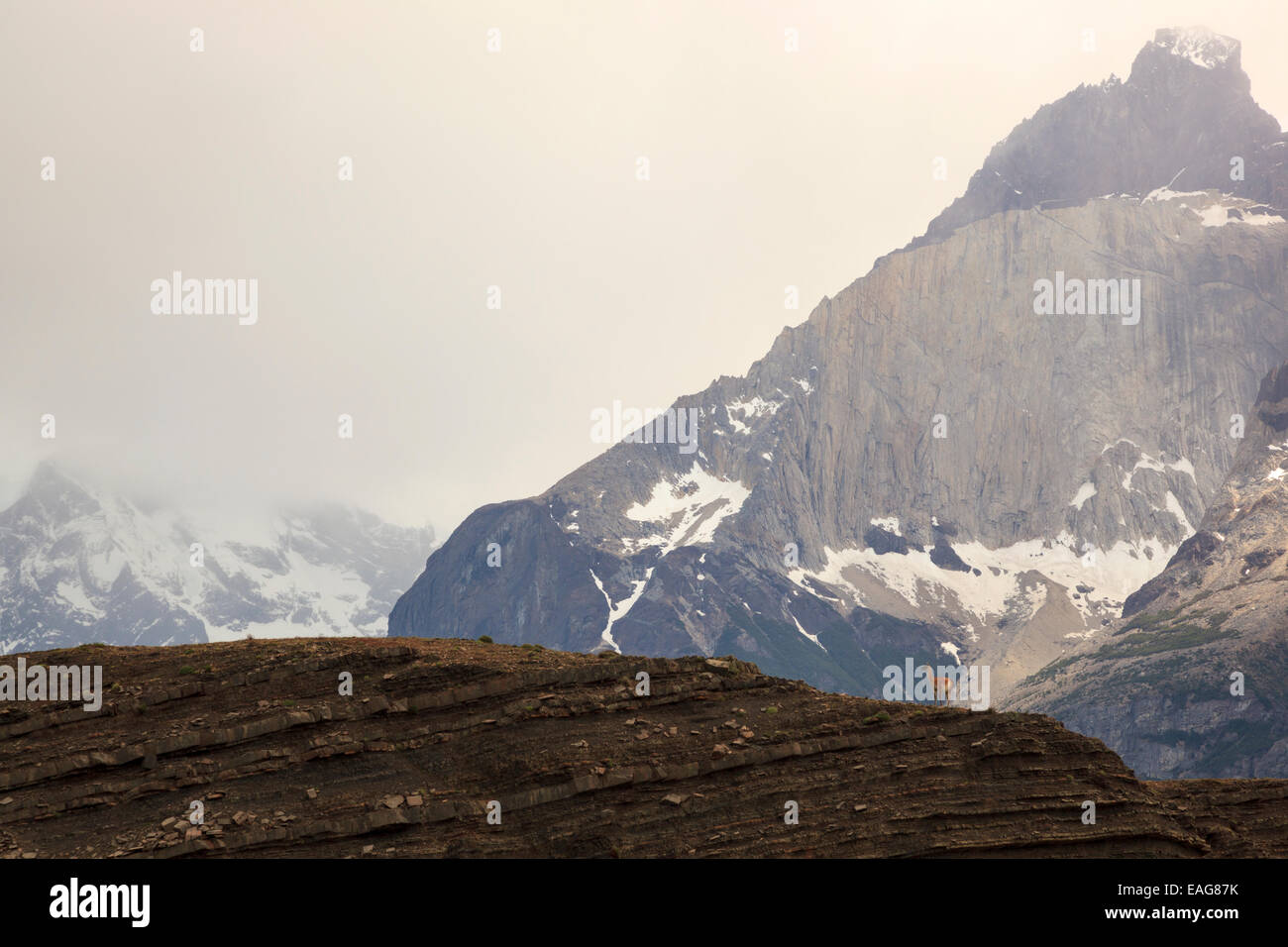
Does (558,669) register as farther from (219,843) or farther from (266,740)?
(219,843)

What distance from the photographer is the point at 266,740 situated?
6212 centimetres

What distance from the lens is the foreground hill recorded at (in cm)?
5750

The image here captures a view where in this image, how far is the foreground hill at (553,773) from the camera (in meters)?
57.5

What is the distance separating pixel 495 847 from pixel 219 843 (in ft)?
37.3

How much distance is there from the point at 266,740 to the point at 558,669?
1450 centimetres

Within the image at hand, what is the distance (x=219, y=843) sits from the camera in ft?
181

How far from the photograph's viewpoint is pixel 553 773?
198 ft

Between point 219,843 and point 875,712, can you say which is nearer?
point 219,843
